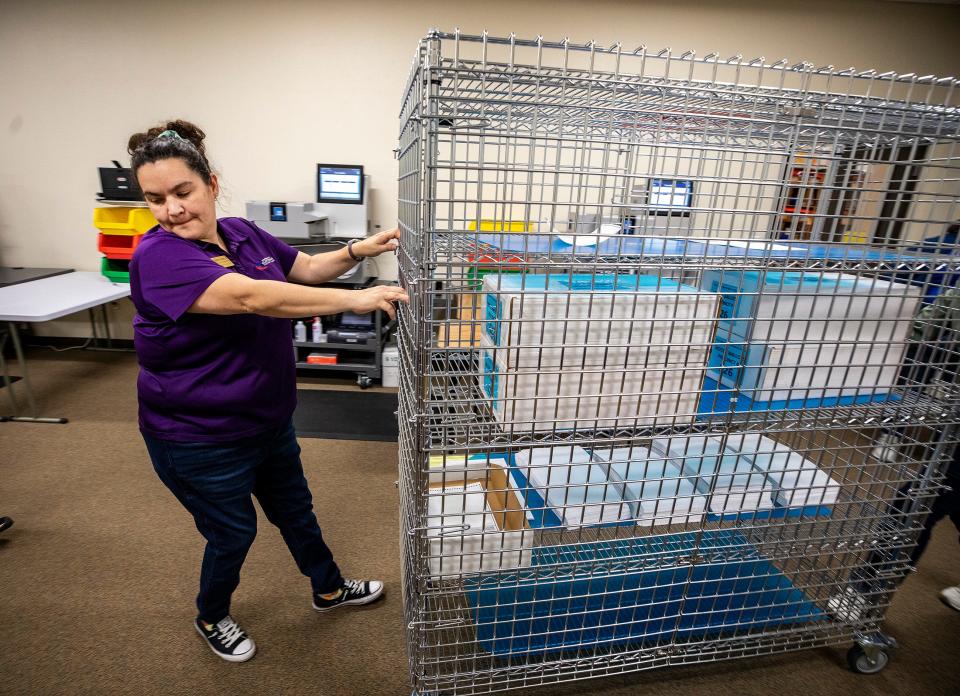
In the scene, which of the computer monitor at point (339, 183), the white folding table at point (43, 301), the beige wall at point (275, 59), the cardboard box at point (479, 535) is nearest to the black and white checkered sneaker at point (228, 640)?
the cardboard box at point (479, 535)

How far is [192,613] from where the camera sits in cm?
172

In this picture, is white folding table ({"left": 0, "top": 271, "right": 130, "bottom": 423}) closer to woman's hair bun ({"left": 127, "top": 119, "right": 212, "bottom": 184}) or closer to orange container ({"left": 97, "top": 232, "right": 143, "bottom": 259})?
orange container ({"left": 97, "top": 232, "right": 143, "bottom": 259})

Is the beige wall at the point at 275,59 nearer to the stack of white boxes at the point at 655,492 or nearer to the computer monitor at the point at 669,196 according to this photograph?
the computer monitor at the point at 669,196

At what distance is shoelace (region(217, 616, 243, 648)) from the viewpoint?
1560 millimetres

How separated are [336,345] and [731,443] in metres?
2.78

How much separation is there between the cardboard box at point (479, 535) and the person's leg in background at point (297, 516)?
47 centimetres

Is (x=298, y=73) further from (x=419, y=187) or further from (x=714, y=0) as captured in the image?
(x=419, y=187)

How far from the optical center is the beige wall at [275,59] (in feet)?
11.7

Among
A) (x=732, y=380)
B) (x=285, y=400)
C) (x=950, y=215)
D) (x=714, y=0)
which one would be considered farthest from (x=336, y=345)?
(x=714, y=0)

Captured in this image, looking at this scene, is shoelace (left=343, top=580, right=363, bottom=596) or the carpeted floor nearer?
the carpeted floor

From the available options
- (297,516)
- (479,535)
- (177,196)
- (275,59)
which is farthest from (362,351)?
(479,535)

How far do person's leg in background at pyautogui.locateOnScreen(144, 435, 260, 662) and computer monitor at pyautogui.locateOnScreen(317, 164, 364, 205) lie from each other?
2.69 meters

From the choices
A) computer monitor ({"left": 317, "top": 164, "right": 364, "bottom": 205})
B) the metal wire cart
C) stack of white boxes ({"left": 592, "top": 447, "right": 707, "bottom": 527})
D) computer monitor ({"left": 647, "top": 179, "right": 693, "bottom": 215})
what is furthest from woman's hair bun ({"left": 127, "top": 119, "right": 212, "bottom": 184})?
computer monitor ({"left": 317, "top": 164, "right": 364, "bottom": 205})

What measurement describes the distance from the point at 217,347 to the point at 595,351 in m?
0.89
